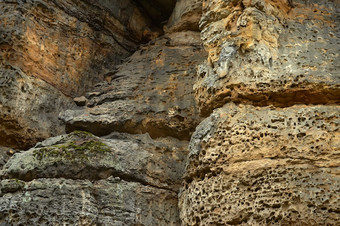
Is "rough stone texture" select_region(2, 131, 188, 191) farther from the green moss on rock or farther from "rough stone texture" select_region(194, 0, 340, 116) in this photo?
"rough stone texture" select_region(194, 0, 340, 116)

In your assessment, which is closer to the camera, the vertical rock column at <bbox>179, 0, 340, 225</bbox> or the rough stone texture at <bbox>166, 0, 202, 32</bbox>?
the vertical rock column at <bbox>179, 0, 340, 225</bbox>

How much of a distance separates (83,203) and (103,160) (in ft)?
2.65

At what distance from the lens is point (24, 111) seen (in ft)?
26.8

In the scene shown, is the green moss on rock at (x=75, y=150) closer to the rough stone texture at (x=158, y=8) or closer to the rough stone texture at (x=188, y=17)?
the rough stone texture at (x=188, y=17)

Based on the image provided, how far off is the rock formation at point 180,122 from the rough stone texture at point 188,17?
354 millimetres

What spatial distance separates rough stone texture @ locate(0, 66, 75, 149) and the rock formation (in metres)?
0.02

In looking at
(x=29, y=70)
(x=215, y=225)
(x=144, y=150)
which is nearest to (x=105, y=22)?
(x=29, y=70)

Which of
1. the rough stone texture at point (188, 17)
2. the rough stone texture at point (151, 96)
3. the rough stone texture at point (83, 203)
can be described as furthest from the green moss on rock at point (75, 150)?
the rough stone texture at point (188, 17)

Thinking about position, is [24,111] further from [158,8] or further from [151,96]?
[158,8]

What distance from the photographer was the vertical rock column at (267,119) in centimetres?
555

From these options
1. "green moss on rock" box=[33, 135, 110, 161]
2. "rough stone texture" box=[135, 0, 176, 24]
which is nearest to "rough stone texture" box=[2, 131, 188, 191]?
"green moss on rock" box=[33, 135, 110, 161]

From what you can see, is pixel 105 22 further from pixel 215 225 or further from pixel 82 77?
pixel 215 225

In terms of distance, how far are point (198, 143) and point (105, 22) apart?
4764 mm

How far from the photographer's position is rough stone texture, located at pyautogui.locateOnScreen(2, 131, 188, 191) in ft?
22.0
